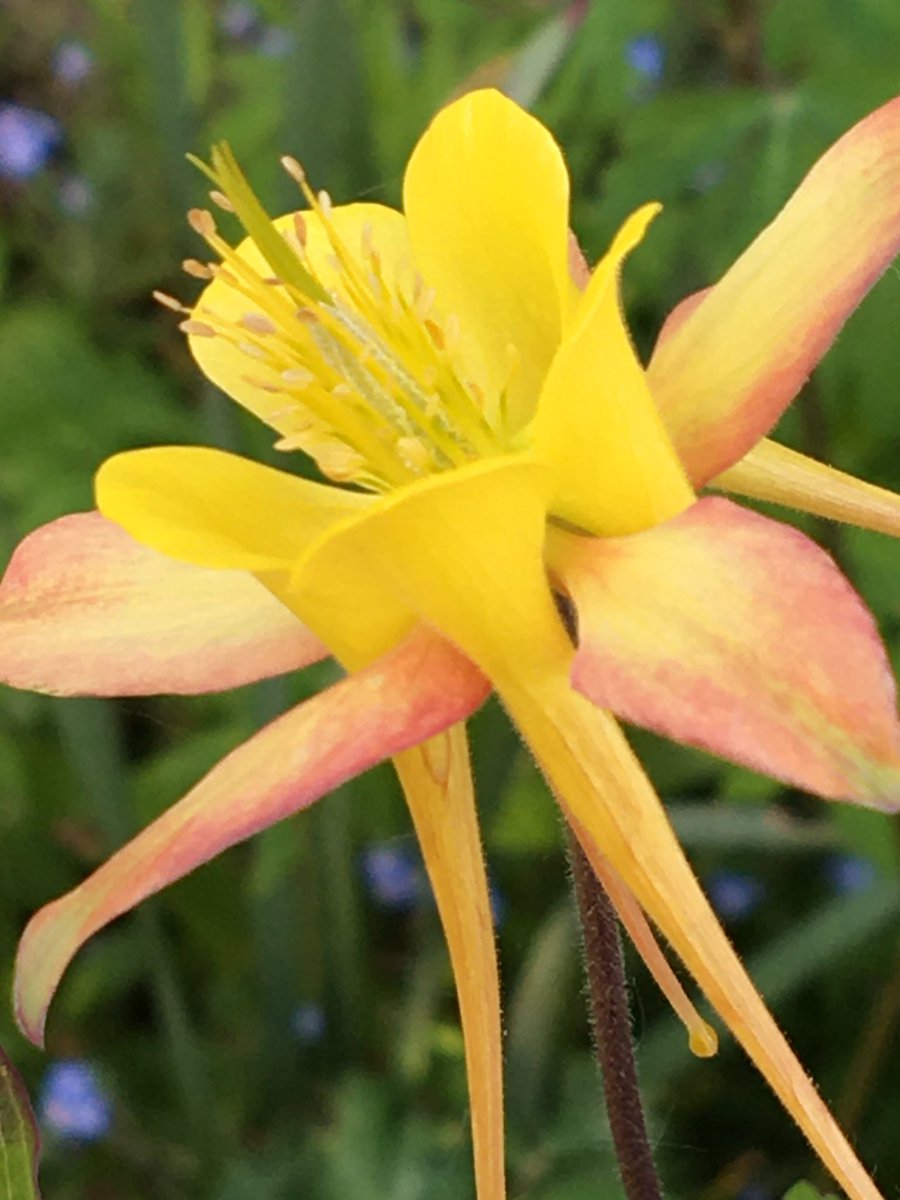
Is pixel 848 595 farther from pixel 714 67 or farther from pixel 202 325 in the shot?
pixel 714 67

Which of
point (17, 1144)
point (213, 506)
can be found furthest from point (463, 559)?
point (17, 1144)

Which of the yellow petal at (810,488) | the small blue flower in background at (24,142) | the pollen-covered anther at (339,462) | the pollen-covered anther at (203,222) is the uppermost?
the pollen-covered anther at (203,222)

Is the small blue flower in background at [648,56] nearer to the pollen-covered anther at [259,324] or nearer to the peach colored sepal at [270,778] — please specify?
the pollen-covered anther at [259,324]

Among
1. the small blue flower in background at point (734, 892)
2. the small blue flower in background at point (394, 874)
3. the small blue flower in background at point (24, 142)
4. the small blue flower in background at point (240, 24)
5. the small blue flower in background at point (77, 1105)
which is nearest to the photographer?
the small blue flower in background at point (77, 1105)

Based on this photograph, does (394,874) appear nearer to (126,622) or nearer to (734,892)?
(734,892)

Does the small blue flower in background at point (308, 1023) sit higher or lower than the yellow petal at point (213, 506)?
lower

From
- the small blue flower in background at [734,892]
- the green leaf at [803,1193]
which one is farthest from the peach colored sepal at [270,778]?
the small blue flower in background at [734,892]

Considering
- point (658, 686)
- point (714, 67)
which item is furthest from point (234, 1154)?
point (714, 67)

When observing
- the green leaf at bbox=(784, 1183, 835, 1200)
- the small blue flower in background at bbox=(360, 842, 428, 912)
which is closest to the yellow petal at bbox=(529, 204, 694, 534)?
the green leaf at bbox=(784, 1183, 835, 1200)
